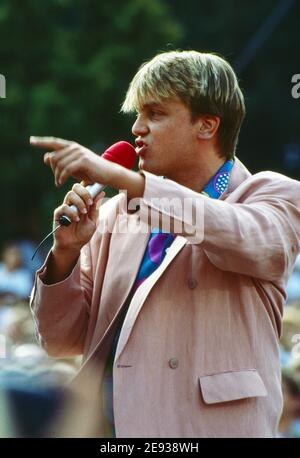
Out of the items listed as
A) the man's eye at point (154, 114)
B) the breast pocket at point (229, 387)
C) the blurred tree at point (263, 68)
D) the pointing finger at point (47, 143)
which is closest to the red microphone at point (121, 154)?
the man's eye at point (154, 114)

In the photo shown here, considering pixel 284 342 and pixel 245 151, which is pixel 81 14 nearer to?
pixel 245 151

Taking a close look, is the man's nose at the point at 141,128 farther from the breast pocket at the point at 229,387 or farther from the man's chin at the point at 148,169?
the breast pocket at the point at 229,387

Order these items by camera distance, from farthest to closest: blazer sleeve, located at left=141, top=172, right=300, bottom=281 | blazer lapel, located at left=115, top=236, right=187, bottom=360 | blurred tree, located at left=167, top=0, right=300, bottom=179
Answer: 1. blurred tree, located at left=167, top=0, right=300, bottom=179
2. blazer lapel, located at left=115, top=236, right=187, bottom=360
3. blazer sleeve, located at left=141, top=172, right=300, bottom=281

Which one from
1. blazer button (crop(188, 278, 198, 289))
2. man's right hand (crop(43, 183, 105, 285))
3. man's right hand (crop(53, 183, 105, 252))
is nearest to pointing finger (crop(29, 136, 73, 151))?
man's right hand (crop(43, 183, 105, 285))

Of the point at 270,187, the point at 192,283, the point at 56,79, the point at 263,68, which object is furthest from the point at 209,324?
the point at 263,68

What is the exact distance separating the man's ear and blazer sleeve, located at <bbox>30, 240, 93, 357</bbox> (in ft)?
1.80

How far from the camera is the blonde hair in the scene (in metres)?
3.18

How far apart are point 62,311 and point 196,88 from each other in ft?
2.57

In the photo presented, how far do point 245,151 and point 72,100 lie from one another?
402 cm

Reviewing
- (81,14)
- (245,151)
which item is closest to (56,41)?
(81,14)

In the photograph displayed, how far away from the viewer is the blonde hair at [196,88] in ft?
10.4

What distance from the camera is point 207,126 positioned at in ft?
10.6

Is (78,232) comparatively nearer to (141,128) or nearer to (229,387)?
(141,128)

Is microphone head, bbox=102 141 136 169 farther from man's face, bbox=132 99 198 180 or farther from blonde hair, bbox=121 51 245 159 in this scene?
blonde hair, bbox=121 51 245 159
